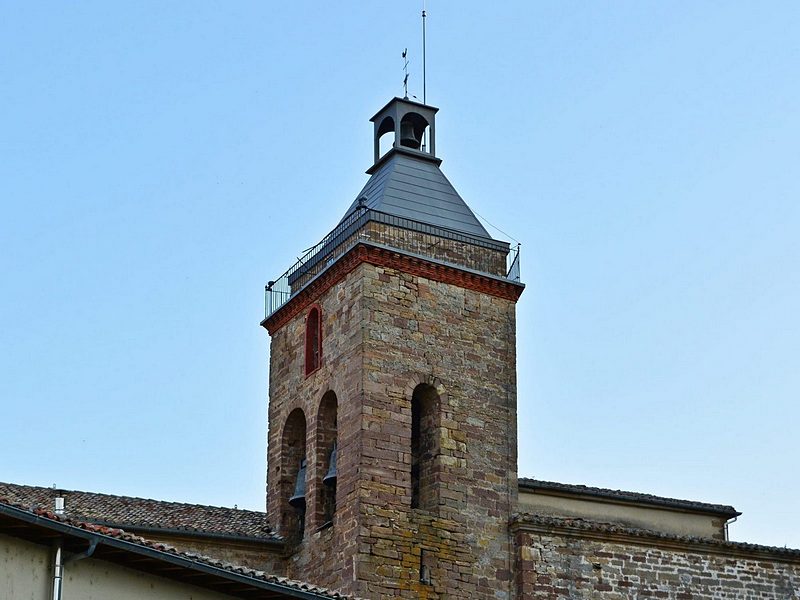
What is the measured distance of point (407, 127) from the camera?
103ft

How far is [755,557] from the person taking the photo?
28062 millimetres

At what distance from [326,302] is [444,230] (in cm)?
262

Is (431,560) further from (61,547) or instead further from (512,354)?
(61,547)

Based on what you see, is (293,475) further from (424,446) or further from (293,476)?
(424,446)

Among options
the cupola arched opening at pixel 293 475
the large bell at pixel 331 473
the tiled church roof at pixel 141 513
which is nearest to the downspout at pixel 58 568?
the tiled church roof at pixel 141 513

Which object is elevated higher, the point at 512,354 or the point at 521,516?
the point at 512,354

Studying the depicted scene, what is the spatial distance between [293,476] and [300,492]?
0.77 meters

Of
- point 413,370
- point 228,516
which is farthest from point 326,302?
point 228,516

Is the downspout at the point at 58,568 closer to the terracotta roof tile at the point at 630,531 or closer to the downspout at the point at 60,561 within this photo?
the downspout at the point at 60,561

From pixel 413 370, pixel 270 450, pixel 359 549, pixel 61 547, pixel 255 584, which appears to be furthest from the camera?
pixel 270 450

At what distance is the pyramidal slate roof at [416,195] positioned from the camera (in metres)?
29.2

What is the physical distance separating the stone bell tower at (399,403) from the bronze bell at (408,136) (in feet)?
3.88

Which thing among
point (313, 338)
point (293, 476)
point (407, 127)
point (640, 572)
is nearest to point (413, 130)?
point (407, 127)

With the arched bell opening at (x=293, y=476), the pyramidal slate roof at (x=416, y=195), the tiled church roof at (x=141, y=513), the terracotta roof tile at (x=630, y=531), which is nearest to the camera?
the tiled church roof at (x=141, y=513)
